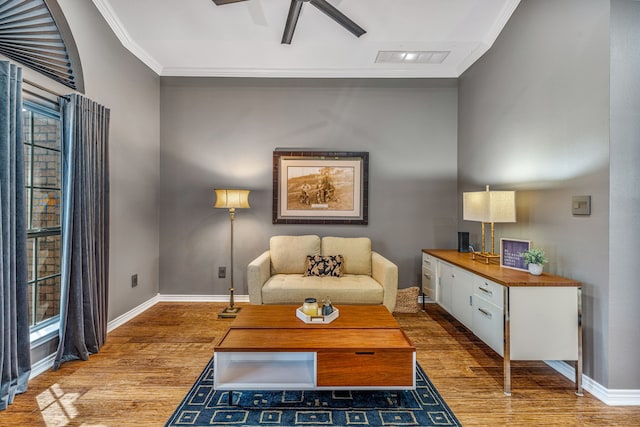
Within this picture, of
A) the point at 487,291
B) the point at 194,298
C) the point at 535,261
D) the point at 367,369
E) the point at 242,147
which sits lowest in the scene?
the point at 194,298

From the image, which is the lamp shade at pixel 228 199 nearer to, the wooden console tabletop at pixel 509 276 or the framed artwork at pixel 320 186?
the framed artwork at pixel 320 186

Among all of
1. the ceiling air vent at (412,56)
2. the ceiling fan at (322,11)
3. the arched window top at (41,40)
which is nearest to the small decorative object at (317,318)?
the ceiling fan at (322,11)

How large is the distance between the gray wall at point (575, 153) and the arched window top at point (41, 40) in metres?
3.84

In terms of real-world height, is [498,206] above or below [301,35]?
below

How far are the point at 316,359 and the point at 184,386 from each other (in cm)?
101

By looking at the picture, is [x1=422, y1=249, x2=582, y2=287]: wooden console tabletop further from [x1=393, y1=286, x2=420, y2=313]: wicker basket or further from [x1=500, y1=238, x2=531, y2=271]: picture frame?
[x1=393, y1=286, x2=420, y2=313]: wicker basket

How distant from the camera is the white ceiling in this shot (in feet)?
9.48

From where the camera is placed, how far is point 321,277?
3.48m

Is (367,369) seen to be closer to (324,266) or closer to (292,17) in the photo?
(324,266)

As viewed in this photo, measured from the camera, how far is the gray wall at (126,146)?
2816mm

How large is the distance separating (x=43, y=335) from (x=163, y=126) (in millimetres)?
2647

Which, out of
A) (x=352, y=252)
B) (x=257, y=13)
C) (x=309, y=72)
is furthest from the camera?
(x=309, y=72)

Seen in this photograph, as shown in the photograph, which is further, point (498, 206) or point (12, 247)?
point (498, 206)

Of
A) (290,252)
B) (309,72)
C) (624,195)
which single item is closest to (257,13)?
(309,72)
